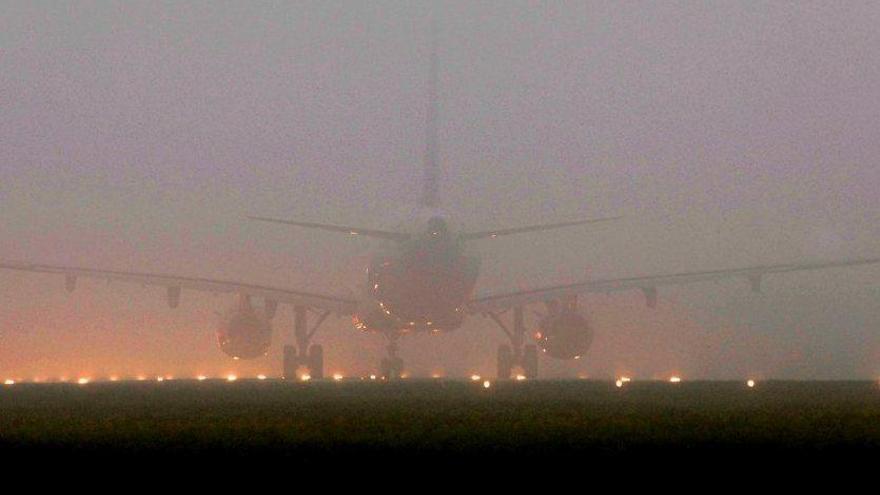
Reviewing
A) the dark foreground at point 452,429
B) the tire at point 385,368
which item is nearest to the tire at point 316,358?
the tire at point 385,368

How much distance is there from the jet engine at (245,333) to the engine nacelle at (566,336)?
10638mm

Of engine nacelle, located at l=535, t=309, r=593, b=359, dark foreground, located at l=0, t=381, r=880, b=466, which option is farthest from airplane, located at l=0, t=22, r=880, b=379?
dark foreground, located at l=0, t=381, r=880, b=466

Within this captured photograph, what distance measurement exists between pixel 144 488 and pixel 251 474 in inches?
32.6

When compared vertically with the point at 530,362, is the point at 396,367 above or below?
below

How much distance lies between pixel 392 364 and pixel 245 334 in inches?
225

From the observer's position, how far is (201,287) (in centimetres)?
4888

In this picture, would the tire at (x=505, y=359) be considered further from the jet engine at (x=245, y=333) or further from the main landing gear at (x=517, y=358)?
the jet engine at (x=245, y=333)

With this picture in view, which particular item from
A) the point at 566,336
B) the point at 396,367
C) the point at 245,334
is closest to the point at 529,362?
the point at 566,336

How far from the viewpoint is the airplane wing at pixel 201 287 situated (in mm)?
47062

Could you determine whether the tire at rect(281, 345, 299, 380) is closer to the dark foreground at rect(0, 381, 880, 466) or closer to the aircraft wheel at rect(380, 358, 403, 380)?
the aircraft wheel at rect(380, 358, 403, 380)

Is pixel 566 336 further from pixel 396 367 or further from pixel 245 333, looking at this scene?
pixel 245 333

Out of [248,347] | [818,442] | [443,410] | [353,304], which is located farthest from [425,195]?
[818,442]

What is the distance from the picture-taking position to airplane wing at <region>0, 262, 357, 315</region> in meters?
47.1

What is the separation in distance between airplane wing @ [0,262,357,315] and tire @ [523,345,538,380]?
698cm
